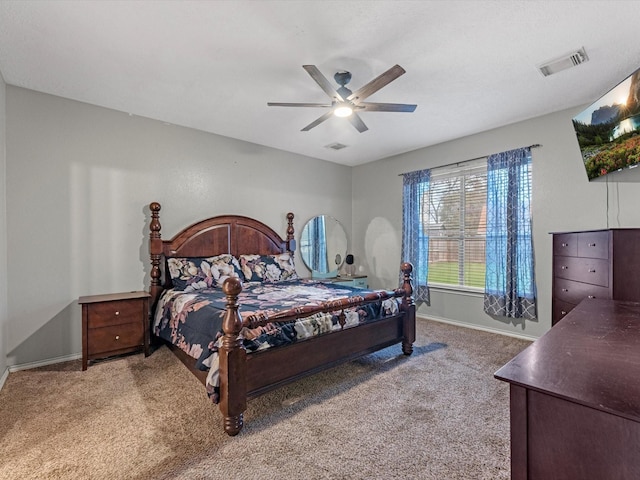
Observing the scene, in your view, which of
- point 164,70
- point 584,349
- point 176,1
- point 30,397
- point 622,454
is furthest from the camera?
point 164,70

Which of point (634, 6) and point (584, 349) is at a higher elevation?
point (634, 6)

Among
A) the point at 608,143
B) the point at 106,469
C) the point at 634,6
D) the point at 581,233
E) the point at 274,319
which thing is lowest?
the point at 106,469

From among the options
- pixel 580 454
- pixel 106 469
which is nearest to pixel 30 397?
pixel 106 469

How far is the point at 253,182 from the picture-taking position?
4.70 m

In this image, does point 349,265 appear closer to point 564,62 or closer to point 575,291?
point 575,291

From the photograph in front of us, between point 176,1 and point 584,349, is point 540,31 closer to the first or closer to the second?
point 584,349

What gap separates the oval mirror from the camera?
5.30 metres

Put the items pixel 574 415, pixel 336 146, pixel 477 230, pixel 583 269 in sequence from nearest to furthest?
pixel 574 415 < pixel 583 269 < pixel 477 230 < pixel 336 146

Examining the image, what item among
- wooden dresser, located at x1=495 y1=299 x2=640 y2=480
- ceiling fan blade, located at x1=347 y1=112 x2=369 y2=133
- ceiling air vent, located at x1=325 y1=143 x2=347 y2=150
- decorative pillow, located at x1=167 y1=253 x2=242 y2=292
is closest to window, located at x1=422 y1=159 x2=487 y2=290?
ceiling air vent, located at x1=325 y1=143 x2=347 y2=150

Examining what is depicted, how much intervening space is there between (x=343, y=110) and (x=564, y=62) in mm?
1793

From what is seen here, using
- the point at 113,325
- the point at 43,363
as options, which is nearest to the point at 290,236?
the point at 113,325

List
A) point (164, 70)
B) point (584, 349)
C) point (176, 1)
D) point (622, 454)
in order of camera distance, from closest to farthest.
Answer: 1. point (622, 454)
2. point (584, 349)
3. point (176, 1)
4. point (164, 70)

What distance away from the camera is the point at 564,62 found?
2.60 meters

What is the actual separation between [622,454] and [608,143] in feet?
10.4
